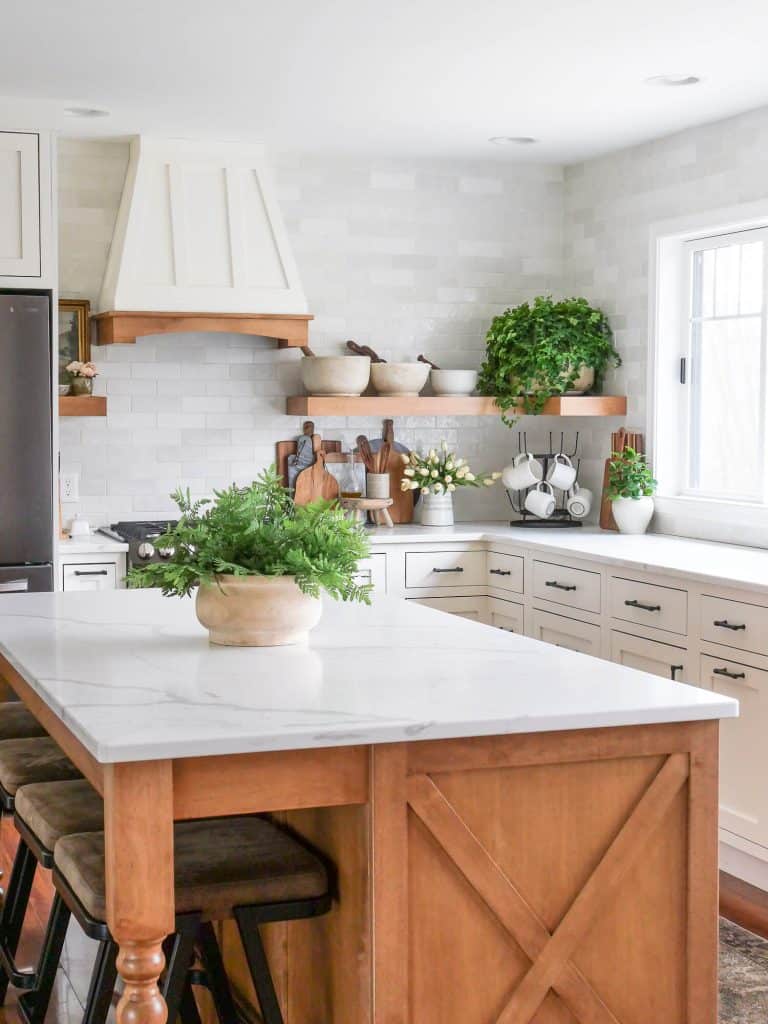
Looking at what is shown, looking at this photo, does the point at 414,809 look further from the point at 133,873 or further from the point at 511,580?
the point at 511,580

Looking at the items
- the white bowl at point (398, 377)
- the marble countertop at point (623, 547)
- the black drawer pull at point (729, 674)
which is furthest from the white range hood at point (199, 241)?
the black drawer pull at point (729, 674)

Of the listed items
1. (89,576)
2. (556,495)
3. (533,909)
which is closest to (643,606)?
(556,495)

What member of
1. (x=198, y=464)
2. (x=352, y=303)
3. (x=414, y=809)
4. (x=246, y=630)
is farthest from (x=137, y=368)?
(x=414, y=809)

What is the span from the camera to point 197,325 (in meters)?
5.66

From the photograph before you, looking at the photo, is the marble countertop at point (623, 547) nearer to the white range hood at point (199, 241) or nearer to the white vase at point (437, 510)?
the white vase at point (437, 510)

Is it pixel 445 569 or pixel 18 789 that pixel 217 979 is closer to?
pixel 18 789

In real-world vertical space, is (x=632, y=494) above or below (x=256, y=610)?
above

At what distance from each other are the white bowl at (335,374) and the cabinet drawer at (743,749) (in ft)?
7.43

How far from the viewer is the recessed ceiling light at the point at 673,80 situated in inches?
185

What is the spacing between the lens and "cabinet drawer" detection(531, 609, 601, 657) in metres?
5.10

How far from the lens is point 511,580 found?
5699mm

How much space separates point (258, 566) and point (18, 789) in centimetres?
77

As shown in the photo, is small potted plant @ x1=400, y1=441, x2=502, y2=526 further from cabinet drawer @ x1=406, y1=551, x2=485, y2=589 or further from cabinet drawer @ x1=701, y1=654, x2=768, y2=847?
cabinet drawer @ x1=701, y1=654, x2=768, y2=847

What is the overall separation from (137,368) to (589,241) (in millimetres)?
2220
